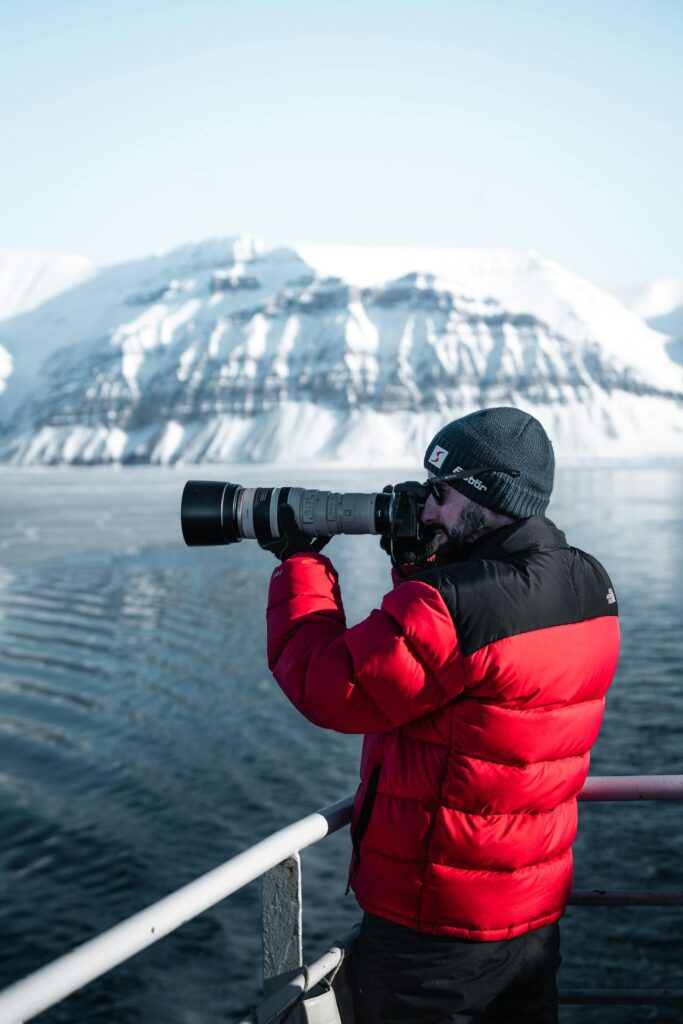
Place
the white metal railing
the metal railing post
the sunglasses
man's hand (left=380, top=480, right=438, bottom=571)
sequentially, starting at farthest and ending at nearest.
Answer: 1. man's hand (left=380, top=480, right=438, bottom=571)
2. the sunglasses
3. the metal railing post
4. the white metal railing

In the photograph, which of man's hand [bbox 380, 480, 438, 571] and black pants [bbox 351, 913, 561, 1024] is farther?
man's hand [bbox 380, 480, 438, 571]

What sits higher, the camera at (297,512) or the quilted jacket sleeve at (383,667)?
the camera at (297,512)

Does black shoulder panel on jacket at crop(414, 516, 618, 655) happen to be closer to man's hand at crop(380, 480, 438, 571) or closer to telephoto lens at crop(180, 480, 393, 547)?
man's hand at crop(380, 480, 438, 571)

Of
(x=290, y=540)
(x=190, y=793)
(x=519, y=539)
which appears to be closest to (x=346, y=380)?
(x=190, y=793)

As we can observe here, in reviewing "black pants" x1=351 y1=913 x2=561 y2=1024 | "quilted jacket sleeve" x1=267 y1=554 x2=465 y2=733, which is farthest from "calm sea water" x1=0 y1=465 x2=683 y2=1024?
"quilted jacket sleeve" x1=267 y1=554 x2=465 y2=733

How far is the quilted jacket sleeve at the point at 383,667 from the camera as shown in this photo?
6.36 feet

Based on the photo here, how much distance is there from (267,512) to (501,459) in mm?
636

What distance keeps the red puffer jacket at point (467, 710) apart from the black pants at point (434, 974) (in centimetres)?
4

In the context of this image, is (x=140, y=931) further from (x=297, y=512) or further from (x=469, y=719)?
(x=297, y=512)

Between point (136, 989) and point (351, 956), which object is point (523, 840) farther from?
point (136, 989)

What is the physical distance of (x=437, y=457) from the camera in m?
2.28

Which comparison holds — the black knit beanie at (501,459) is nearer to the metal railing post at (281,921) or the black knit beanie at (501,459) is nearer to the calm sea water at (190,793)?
the metal railing post at (281,921)

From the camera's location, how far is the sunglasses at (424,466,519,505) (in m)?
2.17

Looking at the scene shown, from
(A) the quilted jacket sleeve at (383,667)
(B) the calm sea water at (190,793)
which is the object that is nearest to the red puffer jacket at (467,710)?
(A) the quilted jacket sleeve at (383,667)
